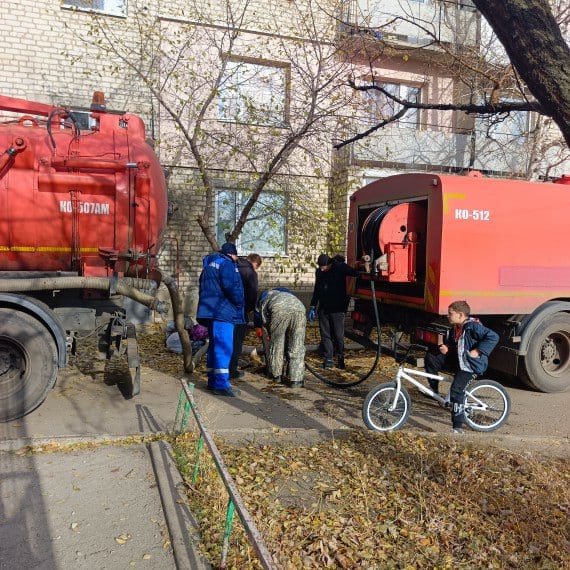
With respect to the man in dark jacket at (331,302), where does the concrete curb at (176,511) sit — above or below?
below

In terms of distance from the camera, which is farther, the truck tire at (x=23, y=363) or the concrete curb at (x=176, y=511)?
the truck tire at (x=23, y=363)

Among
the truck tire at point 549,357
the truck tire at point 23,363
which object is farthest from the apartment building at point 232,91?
the truck tire at point 23,363

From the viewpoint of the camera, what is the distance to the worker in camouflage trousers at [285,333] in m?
6.52

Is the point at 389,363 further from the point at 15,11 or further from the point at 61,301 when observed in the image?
the point at 15,11

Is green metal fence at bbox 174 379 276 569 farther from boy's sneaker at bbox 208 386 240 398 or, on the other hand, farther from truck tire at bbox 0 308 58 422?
boy's sneaker at bbox 208 386 240 398

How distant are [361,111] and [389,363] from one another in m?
5.10

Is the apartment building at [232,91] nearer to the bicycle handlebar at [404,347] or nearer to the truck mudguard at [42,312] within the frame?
the bicycle handlebar at [404,347]

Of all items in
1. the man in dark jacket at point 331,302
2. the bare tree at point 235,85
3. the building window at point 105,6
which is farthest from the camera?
the building window at point 105,6

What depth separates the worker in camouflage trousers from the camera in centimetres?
652

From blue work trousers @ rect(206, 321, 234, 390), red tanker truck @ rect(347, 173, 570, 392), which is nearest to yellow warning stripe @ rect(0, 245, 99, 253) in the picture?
blue work trousers @ rect(206, 321, 234, 390)

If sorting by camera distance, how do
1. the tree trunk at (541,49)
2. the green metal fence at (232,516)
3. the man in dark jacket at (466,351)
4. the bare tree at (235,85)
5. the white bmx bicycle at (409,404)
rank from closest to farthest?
the green metal fence at (232,516) < the tree trunk at (541,49) < the man in dark jacket at (466,351) < the white bmx bicycle at (409,404) < the bare tree at (235,85)

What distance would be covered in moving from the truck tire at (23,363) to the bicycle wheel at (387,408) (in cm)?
312

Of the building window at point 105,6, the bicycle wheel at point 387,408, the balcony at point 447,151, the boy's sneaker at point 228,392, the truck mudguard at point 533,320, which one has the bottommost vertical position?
the boy's sneaker at point 228,392

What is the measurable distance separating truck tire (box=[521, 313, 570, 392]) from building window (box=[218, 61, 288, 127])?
560 cm
